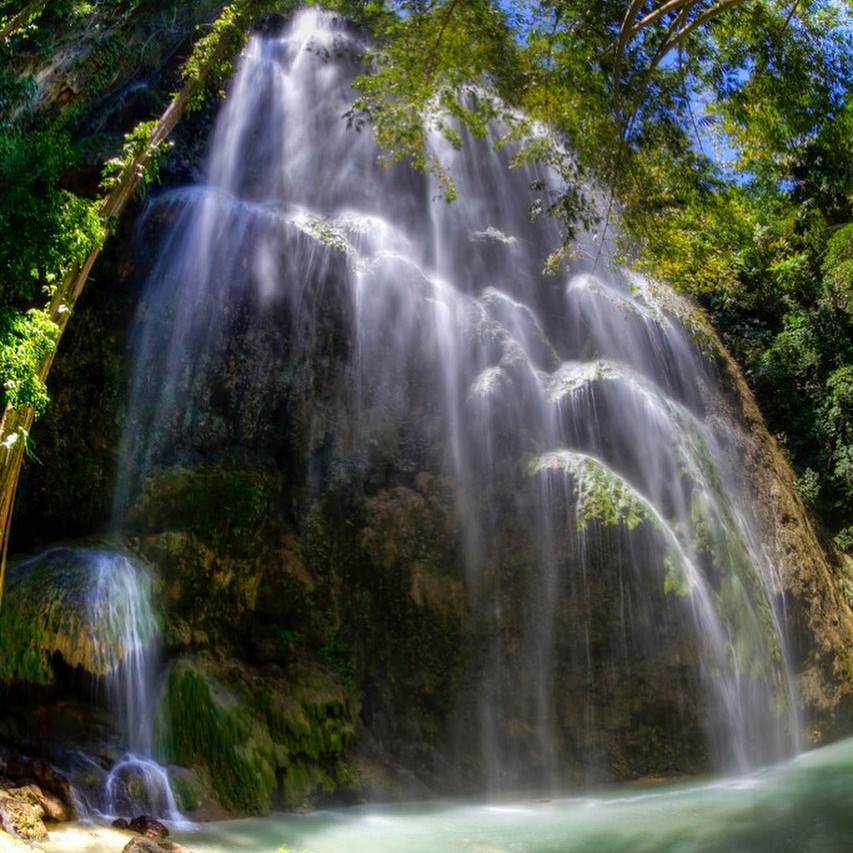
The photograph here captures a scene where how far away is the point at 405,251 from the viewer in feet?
44.4

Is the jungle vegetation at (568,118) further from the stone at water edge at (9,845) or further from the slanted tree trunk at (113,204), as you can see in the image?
the stone at water edge at (9,845)

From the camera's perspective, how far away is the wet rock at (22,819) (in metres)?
5.71

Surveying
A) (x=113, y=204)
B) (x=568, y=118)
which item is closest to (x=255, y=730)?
(x=113, y=204)

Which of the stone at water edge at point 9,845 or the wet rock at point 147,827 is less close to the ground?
the stone at water edge at point 9,845

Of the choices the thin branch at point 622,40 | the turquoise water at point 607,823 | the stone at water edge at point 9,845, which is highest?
the thin branch at point 622,40

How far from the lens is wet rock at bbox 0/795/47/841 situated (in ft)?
18.7

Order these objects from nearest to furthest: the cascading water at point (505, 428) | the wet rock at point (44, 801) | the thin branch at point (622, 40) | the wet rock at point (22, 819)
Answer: the wet rock at point (22, 819) → the wet rock at point (44, 801) → the thin branch at point (622, 40) → the cascading water at point (505, 428)

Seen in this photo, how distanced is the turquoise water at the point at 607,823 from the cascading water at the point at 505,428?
0.70 meters

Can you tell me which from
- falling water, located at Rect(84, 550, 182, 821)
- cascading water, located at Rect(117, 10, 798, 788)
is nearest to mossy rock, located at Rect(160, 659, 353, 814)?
falling water, located at Rect(84, 550, 182, 821)

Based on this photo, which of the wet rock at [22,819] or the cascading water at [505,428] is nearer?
the wet rock at [22,819]

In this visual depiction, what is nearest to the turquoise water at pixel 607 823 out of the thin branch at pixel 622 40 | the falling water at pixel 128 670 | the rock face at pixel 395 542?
the rock face at pixel 395 542

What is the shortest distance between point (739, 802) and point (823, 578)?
5520 millimetres

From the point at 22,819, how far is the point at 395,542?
5644mm

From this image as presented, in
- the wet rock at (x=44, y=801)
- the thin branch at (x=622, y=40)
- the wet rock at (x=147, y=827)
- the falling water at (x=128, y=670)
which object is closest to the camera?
the wet rock at (x=44, y=801)
